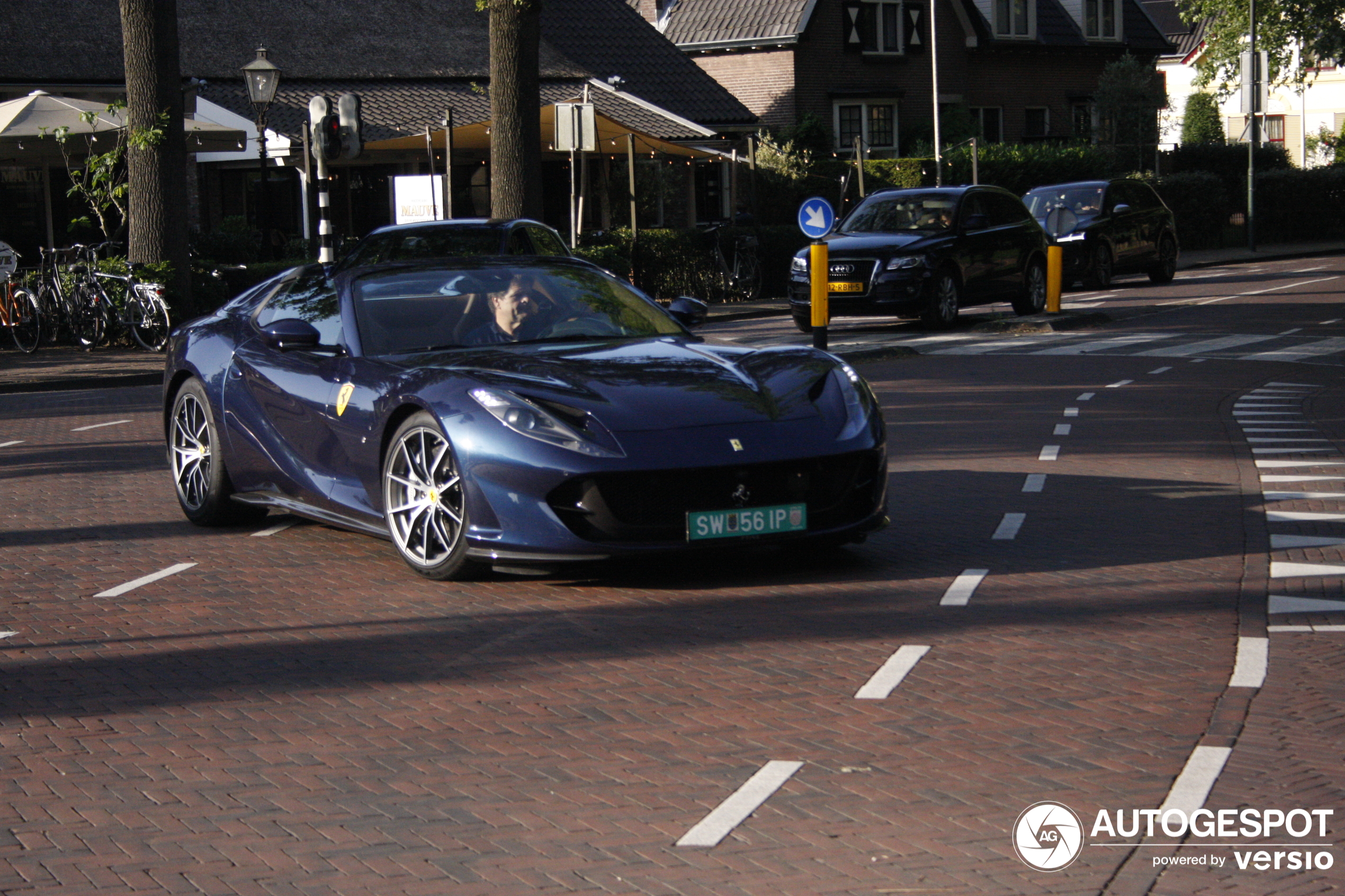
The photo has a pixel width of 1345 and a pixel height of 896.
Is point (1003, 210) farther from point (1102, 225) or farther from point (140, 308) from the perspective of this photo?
point (140, 308)

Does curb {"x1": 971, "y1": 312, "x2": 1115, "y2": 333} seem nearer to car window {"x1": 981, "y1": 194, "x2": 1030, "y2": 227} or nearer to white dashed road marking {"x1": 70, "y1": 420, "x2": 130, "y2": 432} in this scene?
car window {"x1": 981, "y1": 194, "x2": 1030, "y2": 227}

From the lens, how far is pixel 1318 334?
20547 millimetres

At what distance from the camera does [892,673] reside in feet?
18.9

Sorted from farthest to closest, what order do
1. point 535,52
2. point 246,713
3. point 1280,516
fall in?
point 535,52
point 1280,516
point 246,713

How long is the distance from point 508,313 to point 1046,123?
52282 mm

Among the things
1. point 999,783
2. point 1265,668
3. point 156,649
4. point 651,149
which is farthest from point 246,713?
point 651,149

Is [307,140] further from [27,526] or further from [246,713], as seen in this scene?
[246,713]

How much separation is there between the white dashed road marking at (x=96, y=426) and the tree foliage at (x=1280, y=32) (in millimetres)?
48787

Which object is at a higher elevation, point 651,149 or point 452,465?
point 651,149

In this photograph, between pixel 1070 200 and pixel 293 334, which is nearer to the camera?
pixel 293 334

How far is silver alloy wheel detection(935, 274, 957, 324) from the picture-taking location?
22172 mm

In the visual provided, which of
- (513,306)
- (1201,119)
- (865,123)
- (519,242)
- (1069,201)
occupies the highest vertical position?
(1201,119)

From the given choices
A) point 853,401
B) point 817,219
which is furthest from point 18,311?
point 853,401

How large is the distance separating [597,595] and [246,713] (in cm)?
193
